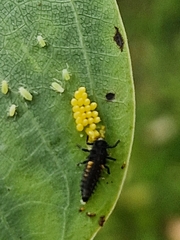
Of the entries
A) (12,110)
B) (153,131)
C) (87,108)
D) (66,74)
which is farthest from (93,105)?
(153,131)

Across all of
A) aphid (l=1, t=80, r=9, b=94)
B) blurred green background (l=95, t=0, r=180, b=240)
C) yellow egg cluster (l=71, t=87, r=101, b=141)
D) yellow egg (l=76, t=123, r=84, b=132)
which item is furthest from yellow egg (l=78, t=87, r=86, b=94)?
blurred green background (l=95, t=0, r=180, b=240)

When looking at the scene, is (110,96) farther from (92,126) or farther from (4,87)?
(4,87)

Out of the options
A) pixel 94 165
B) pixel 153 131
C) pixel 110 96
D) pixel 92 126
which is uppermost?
pixel 110 96

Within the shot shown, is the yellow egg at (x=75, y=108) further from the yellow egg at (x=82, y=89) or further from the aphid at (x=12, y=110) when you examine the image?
the aphid at (x=12, y=110)

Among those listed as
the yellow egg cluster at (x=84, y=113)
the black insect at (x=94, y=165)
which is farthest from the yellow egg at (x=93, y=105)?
the black insect at (x=94, y=165)

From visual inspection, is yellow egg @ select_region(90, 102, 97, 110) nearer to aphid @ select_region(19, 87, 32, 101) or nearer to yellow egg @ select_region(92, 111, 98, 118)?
yellow egg @ select_region(92, 111, 98, 118)

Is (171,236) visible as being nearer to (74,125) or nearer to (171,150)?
(171,150)
